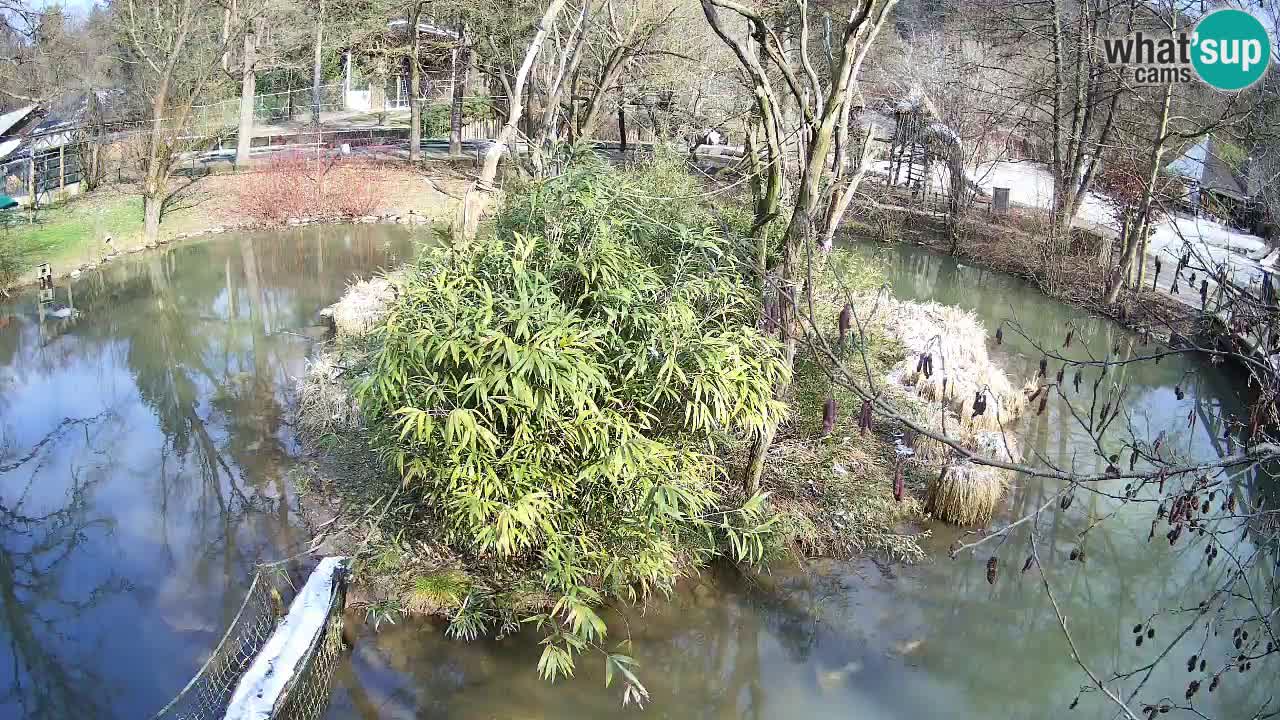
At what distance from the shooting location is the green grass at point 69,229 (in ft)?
44.9

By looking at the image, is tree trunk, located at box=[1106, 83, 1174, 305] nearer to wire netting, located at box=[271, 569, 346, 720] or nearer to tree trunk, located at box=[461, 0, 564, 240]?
tree trunk, located at box=[461, 0, 564, 240]

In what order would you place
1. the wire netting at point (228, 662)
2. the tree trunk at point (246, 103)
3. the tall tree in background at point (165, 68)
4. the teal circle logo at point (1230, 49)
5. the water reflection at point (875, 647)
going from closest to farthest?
the wire netting at point (228, 662), the water reflection at point (875, 647), the teal circle logo at point (1230, 49), the tall tree in background at point (165, 68), the tree trunk at point (246, 103)

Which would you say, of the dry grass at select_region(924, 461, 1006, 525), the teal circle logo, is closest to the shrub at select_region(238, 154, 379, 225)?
the dry grass at select_region(924, 461, 1006, 525)

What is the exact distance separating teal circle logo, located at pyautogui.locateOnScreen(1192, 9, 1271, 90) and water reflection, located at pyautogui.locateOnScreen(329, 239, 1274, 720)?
3.97m

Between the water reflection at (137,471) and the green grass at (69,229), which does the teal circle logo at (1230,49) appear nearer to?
the water reflection at (137,471)

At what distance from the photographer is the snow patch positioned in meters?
4.88

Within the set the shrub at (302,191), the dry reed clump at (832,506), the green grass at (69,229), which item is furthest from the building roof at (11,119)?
the dry reed clump at (832,506)

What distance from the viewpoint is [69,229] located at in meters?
14.8

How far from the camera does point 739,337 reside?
5.96m

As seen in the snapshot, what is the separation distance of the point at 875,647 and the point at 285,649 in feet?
11.7

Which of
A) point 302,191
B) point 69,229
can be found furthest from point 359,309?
point 302,191

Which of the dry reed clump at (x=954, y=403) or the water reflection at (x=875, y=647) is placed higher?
the dry reed clump at (x=954, y=403)

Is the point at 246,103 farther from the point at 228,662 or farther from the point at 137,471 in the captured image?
the point at 228,662

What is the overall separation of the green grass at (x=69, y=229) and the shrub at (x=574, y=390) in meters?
10.1
